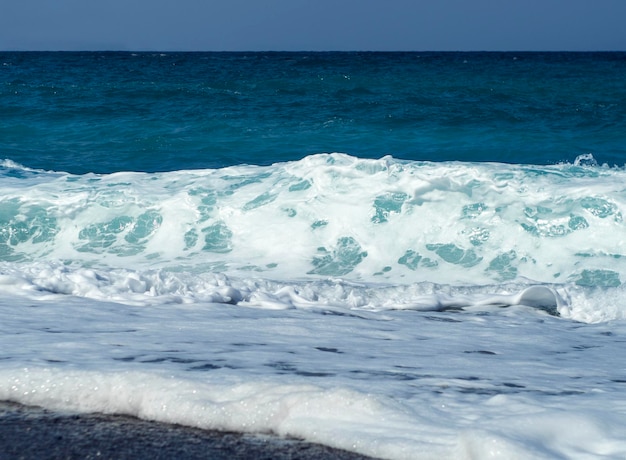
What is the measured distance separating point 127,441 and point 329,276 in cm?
406

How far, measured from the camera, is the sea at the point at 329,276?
2.54 meters

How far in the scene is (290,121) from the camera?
15.7 meters

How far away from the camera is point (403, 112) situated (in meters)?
16.6

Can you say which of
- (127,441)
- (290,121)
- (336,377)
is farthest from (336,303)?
(290,121)

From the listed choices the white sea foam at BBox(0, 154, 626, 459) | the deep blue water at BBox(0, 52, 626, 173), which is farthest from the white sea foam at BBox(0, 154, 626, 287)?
the deep blue water at BBox(0, 52, 626, 173)

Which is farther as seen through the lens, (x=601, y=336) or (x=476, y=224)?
(x=476, y=224)

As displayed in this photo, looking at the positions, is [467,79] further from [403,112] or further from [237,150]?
[237,150]

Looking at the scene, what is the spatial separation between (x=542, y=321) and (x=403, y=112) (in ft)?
40.9

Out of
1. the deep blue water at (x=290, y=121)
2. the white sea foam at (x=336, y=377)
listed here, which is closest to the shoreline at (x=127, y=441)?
the white sea foam at (x=336, y=377)

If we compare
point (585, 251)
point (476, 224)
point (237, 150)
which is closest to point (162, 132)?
point (237, 150)

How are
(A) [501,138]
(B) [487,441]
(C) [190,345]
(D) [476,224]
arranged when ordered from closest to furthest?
1. (B) [487,441]
2. (C) [190,345]
3. (D) [476,224]
4. (A) [501,138]

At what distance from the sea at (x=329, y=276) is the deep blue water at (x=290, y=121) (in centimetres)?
10

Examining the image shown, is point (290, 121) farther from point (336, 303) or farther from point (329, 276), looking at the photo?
point (336, 303)

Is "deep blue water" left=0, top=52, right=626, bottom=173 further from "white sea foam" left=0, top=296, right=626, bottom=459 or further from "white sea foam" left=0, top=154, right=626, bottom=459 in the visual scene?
"white sea foam" left=0, top=296, right=626, bottom=459
